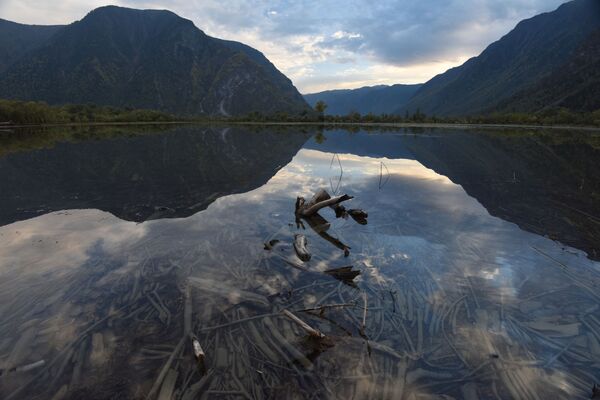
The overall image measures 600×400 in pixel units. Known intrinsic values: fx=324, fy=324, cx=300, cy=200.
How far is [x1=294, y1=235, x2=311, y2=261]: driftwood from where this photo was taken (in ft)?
36.1

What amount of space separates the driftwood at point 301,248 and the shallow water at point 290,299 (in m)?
0.41

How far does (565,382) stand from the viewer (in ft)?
18.8

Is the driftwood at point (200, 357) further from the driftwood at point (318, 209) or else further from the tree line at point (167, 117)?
the tree line at point (167, 117)

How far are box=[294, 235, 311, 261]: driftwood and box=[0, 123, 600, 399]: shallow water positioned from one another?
410 millimetres

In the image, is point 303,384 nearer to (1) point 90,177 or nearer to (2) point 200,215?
(2) point 200,215

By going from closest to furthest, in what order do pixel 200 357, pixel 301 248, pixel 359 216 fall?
pixel 200 357 < pixel 301 248 < pixel 359 216

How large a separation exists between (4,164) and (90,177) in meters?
12.6

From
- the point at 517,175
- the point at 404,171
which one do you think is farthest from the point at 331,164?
the point at 517,175

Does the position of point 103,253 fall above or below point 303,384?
below

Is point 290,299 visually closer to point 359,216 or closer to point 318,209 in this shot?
point 318,209

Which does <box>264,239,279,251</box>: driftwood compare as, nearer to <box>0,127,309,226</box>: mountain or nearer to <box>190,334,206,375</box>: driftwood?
<box>190,334,206,375</box>: driftwood

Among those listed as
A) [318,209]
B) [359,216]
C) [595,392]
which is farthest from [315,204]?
[595,392]

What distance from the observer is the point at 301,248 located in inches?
448

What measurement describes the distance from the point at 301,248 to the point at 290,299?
10.4ft
